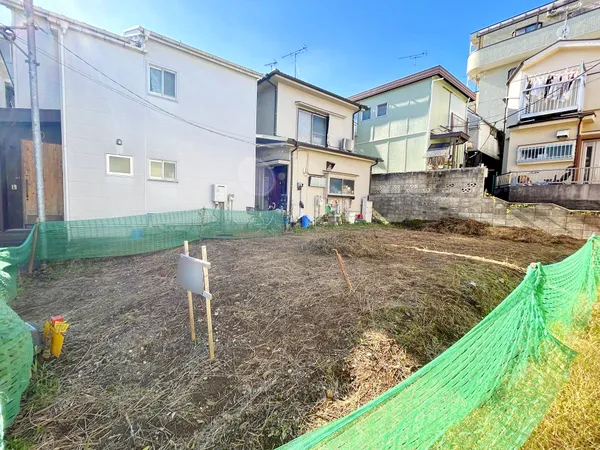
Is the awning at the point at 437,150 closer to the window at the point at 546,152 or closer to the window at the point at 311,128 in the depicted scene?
the window at the point at 546,152

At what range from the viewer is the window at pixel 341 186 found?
36.3 feet

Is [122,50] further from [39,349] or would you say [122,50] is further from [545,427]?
[545,427]

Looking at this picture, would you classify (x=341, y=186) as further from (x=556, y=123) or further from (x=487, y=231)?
(x=556, y=123)

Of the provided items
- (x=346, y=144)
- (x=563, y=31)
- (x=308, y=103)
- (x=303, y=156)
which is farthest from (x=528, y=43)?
(x=303, y=156)

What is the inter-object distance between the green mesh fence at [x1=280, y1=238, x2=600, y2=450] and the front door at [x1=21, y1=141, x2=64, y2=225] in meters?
8.45

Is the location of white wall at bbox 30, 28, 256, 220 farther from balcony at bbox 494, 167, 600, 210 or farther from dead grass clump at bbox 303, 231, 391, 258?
balcony at bbox 494, 167, 600, 210

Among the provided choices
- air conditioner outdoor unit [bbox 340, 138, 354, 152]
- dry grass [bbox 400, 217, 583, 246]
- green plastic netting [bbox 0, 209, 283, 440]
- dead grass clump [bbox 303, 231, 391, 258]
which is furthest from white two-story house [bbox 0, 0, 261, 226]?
dry grass [bbox 400, 217, 583, 246]

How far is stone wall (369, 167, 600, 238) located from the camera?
7.78 m

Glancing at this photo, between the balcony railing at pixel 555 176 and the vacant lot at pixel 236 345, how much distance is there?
7.87 meters

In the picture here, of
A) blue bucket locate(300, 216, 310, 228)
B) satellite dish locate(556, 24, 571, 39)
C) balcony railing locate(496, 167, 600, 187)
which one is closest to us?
balcony railing locate(496, 167, 600, 187)

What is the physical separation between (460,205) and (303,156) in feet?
19.8

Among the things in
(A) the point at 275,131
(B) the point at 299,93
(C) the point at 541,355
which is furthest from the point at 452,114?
(C) the point at 541,355

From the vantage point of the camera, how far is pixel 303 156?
997 cm

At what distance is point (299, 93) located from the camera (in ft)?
35.3
